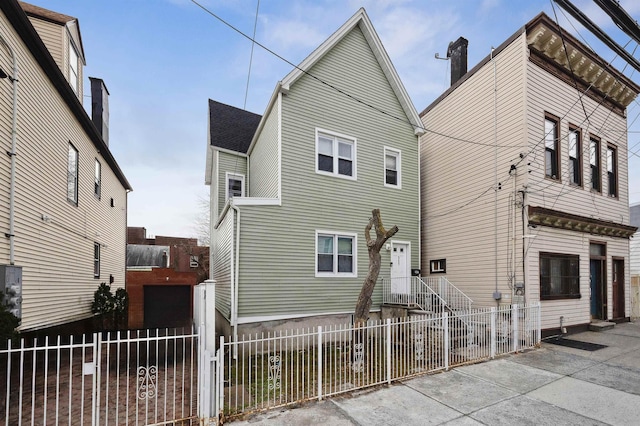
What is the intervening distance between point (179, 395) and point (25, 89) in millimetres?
7017

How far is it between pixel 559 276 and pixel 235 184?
1240 centimetres

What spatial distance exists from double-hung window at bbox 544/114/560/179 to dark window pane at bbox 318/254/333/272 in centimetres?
732

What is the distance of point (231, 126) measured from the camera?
16.2 m

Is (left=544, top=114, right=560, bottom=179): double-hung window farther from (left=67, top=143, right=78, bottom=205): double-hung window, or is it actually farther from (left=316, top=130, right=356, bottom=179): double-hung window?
(left=67, top=143, right=78, bottom=205): double-hung window

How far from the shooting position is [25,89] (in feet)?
23.7

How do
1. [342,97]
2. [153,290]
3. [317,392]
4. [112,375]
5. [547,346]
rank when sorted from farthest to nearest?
[153,290] → [342,97] → [547,346] → [112,375] → [317,392]

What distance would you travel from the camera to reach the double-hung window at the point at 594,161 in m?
12.4

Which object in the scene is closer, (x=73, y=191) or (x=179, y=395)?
(x=179, y=395)

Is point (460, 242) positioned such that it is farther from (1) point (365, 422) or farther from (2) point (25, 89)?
(2) point (25, 89)

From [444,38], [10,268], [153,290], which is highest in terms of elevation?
[444,38]

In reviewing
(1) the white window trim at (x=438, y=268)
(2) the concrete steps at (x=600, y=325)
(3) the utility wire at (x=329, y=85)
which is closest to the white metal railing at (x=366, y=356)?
(1) the white window trim at (x=438, y=268)

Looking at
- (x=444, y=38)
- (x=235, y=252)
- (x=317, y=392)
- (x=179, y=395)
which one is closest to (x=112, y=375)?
(x=179, y=395)

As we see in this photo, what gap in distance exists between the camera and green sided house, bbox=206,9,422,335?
977 centimetres

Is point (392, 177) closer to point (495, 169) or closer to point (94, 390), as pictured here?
point (495, 169)
